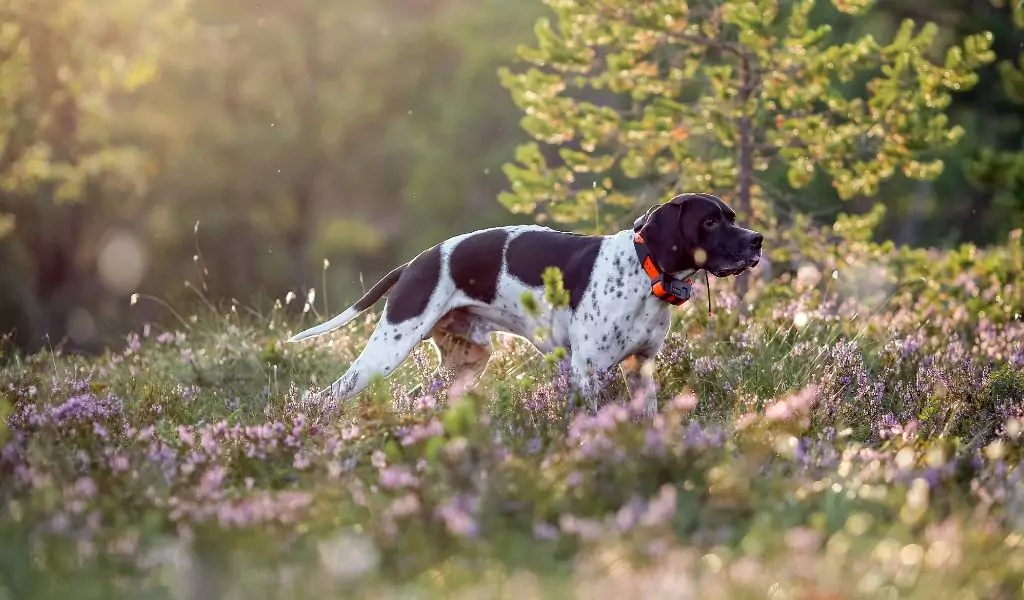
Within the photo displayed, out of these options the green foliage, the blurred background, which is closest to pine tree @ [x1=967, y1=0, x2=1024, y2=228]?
the blurred background

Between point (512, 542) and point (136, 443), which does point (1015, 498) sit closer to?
point (512, 542)

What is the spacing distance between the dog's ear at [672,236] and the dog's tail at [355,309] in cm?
155

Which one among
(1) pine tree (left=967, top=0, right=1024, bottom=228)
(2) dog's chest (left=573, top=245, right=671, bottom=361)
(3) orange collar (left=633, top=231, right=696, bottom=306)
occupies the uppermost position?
(3) orange collar (left=633, top=231, right=696, bottom=306)

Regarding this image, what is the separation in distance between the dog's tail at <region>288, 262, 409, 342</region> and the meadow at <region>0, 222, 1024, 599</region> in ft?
1.25

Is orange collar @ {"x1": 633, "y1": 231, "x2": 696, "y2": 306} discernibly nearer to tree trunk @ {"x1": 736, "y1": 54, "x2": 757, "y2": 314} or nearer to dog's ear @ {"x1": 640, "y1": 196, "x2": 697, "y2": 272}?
dog's ear @ {"x1": 640, "y1": 196, "x2": 697, "y2": 272}

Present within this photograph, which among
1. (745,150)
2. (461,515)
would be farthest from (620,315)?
(745,150)

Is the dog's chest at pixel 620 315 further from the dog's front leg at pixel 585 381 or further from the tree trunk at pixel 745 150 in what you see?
the tree trunk at pixel 745 150

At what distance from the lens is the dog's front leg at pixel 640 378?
585cm

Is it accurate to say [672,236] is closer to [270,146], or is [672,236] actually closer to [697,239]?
[697,239]

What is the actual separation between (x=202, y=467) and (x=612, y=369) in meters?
2.22

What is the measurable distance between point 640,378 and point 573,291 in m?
0.58

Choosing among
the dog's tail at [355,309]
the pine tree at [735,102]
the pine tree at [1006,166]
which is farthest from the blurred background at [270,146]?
the dog's tail at [355,309]

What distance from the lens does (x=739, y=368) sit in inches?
271

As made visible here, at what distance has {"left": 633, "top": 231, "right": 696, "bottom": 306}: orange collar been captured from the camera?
19.1 feet
